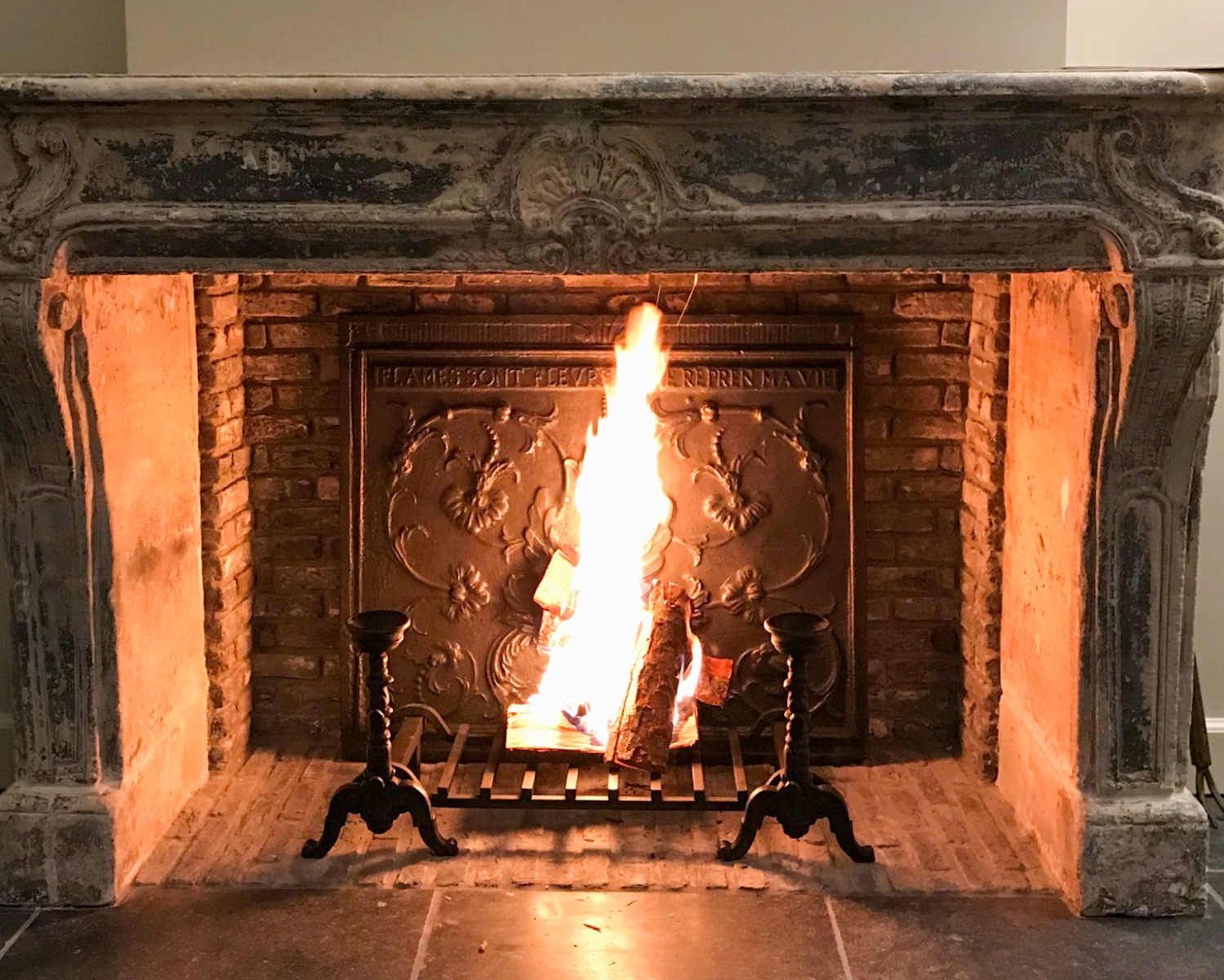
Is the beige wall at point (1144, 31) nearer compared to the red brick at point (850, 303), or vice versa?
the beige wall at point (1144, 31)

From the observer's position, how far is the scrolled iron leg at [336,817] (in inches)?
116

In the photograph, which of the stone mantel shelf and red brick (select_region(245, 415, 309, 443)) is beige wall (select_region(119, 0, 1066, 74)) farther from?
red brick (select_region(245, 415, 309, 443))

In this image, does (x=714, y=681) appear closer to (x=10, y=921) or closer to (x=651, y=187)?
(x=651, y=187)

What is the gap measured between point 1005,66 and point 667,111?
577mm

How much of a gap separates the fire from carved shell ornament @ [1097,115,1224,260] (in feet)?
3.56

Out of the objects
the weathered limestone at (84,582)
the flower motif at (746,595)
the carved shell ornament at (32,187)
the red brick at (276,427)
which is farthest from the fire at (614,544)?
the carved shell ornament at (32,187)

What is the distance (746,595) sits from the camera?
3.40 meters

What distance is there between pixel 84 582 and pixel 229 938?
663 millimetres

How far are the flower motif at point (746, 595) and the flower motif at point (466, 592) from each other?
52 centimetres

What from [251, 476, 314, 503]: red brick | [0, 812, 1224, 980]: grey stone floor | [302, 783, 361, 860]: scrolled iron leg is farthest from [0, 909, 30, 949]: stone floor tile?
[251, 476, 314, 503]: red brick

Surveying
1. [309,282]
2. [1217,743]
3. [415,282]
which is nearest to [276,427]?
[309,282]

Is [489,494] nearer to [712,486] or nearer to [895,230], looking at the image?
[712,486]

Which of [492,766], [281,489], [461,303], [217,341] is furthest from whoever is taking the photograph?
[281,489]

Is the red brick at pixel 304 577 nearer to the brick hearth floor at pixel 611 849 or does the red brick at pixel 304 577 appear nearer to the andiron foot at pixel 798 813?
the brick hearth floor at pixel 611 849
